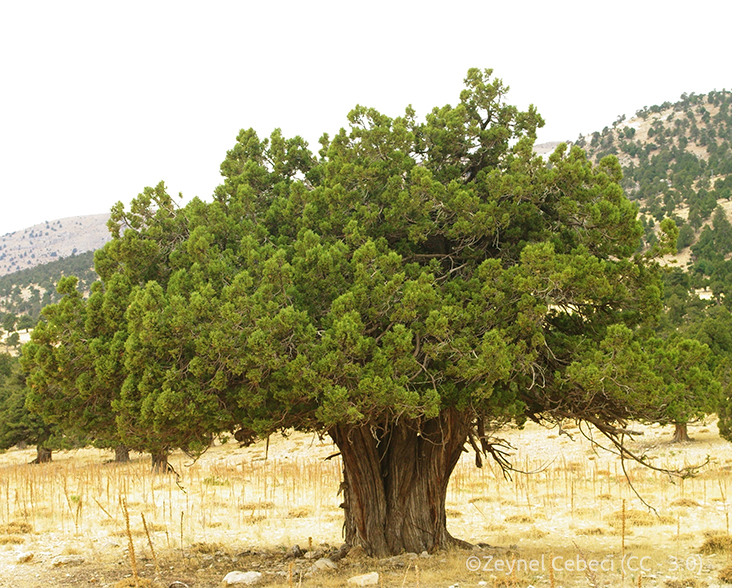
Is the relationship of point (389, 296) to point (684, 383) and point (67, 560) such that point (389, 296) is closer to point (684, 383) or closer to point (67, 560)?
point (684, 383)

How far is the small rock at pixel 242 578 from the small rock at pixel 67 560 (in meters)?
2.84

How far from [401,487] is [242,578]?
2468 millimetres

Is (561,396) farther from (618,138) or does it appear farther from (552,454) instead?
(618,138)

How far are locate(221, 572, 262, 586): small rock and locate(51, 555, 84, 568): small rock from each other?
9.31 ft

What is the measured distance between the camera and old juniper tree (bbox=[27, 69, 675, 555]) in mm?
7215

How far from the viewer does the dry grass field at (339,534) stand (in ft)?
28.2

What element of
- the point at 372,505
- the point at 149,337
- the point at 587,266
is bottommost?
the point at 372,505

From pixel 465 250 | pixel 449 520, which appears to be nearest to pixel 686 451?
pixel 449 520

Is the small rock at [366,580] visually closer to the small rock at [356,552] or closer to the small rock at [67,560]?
the small rock at [356,552]

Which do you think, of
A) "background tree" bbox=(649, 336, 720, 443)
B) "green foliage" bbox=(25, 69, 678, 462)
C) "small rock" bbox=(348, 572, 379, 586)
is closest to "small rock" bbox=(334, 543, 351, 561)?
"small rock" bbox=(348, 572, 379, 586)

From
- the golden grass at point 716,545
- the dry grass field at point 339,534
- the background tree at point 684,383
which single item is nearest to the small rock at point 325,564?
the dry grass field at point 339,534

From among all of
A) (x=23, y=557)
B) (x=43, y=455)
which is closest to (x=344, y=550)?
(x=23, y=557)

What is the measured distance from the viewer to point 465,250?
8766 mm

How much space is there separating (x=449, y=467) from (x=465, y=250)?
3.25 meters
